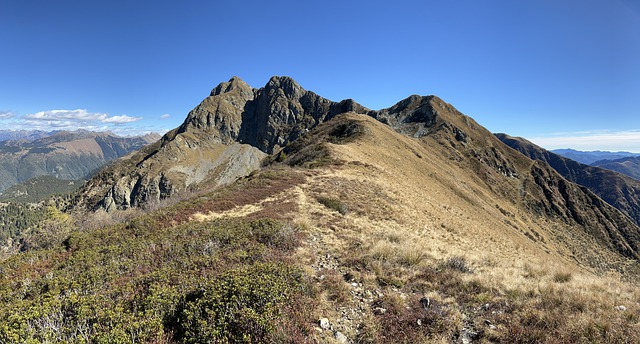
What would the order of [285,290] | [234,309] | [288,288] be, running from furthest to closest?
[288,288] → [285,290] → [234,309]

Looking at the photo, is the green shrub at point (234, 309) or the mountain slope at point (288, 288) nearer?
the green shrub at point (234, 309)

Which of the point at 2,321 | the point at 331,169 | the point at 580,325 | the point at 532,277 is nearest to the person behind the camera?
the point at 2,321

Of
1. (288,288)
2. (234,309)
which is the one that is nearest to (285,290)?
(288,288)

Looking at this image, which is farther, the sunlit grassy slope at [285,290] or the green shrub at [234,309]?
the sunlit grassy slope at [285,290]

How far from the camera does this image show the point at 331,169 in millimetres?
39281

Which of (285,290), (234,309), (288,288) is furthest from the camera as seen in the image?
(288,288)

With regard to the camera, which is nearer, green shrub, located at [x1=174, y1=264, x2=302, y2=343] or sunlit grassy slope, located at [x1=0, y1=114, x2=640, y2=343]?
green shrub, located at [x1=174, y1=264, x2=302, y2=343]

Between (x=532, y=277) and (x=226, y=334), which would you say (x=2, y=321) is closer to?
(x=226, y=334)

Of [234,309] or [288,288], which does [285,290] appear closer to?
[288,288]

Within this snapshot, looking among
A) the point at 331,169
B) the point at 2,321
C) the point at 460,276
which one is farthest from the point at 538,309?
the point at 331,169

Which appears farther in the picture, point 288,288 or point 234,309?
point 288,288

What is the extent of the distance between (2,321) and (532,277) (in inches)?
634

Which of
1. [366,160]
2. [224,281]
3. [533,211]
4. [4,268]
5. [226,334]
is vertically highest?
[366,160]

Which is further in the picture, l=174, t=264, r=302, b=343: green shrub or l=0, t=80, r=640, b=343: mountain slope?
l=0, t=80, r=640, b=343: mountain slope
